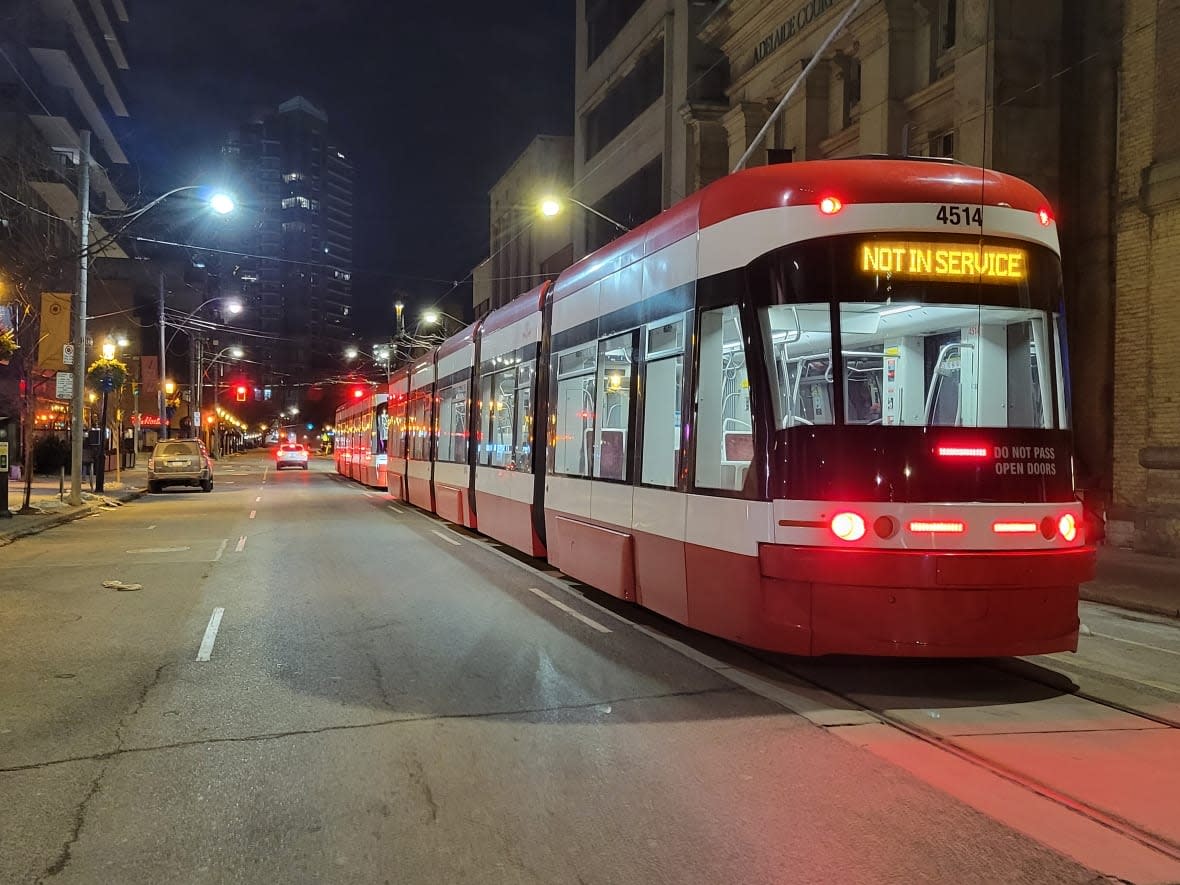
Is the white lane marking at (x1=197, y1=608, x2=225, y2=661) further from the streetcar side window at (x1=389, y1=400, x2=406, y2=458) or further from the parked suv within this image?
the parked suv

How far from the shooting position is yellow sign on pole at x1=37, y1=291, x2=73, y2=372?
2178cm

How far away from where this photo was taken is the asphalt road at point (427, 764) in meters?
3.96

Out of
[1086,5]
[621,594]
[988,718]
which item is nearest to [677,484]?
[621,594]

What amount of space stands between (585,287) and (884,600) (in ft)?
17.2

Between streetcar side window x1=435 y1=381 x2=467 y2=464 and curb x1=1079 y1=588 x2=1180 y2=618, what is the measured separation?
9547mm

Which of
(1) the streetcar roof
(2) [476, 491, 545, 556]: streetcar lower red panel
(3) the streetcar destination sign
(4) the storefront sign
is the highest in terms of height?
(4) the storefront sign

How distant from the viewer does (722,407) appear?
6922 mm

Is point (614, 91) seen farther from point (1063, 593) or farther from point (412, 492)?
point (1063, 593)

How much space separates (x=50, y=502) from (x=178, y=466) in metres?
7.55

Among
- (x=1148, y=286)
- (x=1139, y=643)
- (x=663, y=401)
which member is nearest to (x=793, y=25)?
(x=1148, y=286)

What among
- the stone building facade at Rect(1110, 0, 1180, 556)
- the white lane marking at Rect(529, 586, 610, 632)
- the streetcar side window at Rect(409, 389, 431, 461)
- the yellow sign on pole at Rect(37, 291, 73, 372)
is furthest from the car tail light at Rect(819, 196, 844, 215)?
the yellow sign on pole at Rect(37, 291, 73, 372)

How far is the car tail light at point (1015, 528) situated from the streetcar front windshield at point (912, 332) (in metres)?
0.70

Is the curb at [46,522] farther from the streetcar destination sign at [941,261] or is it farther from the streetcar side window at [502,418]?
the streetcar destination sign at [941,261]

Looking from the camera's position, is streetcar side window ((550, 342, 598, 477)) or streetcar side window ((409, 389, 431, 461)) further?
streetcar side window ((409, 389, 431, 461))
